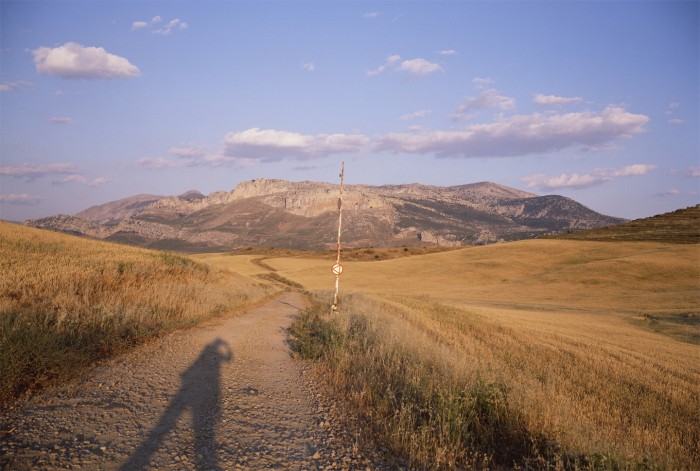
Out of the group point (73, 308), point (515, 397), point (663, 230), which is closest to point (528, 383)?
point (515, 397)

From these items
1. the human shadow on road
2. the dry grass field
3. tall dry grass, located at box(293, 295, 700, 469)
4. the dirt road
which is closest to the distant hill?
the dry grass field

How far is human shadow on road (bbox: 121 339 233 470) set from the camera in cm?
449

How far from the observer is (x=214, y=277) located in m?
26.4

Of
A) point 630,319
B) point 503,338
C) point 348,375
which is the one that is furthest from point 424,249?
point 348,375

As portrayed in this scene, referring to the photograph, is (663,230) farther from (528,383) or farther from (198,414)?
(198,414)

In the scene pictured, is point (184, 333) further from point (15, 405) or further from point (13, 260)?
point (13, 260)

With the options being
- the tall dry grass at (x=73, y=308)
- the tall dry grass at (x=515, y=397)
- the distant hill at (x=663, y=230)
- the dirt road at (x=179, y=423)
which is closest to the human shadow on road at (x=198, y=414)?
the dirt road at (x=179, y=423)

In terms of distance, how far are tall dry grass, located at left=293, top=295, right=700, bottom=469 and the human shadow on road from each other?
7.22 ft

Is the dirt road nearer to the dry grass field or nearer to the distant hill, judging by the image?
the dry grass field

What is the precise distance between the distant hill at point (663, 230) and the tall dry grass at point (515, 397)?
68.1 metres

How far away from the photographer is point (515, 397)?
21.2ft

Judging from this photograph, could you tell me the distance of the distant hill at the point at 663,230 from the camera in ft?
224

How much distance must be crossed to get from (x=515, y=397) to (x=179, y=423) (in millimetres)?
5125

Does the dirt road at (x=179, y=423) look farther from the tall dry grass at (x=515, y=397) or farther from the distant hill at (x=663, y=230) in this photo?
the distant hill at (x=663, y=230)
